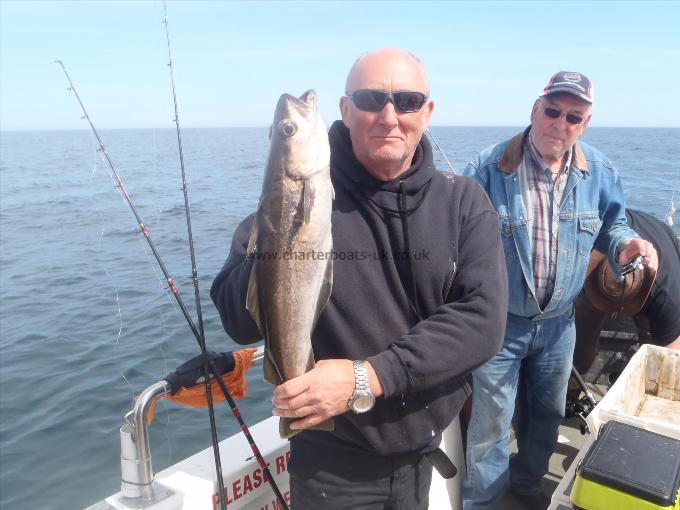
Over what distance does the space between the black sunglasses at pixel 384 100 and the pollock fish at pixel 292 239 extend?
23 cm

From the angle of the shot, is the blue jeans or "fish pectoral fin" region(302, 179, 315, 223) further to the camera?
the blue jeans

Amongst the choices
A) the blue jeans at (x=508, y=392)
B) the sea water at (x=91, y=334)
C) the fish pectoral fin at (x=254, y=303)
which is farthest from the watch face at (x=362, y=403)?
the blue jeans at (x=508, y=392)

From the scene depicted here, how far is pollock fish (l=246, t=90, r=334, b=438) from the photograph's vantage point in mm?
2049

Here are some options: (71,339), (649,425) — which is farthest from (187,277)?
(649,425)

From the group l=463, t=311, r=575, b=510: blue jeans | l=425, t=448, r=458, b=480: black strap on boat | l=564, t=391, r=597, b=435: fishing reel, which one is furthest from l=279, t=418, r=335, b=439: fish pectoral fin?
l=564, t=391, r=597, b=435: fishing reel

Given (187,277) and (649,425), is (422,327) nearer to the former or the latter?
(649,425)

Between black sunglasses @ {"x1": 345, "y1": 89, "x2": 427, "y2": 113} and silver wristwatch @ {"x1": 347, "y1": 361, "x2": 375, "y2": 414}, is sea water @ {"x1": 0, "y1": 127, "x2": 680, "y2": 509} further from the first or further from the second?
black sunglasses @ {"x1": 345, "y1": 89, "x2": 427, "y2": 113}

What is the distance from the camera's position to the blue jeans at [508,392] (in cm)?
365

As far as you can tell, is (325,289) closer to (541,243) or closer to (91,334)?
(541,243)

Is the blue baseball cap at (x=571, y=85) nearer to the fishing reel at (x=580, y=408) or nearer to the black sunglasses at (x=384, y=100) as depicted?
the black sunglasses at (x=384, y=100)

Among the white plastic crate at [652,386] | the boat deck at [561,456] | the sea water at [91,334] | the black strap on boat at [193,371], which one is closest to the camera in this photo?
the black strap on boat at [193,371]

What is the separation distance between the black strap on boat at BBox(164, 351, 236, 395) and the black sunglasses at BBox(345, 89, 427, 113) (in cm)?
145

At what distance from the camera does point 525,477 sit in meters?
4.11

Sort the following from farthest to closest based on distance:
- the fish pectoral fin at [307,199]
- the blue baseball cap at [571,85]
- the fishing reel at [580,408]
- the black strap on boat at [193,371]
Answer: the fishing reel at [580,408], the blue baseball cap at [571,85], the black strap on boat at [193,371], the fish pectoral fin at [307,199]
